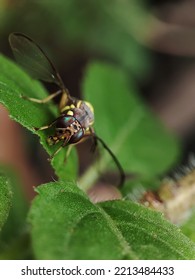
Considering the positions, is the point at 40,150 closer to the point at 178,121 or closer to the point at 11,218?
the point at 178,121

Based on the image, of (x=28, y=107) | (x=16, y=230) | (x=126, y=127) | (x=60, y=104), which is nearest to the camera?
(x=28, y=107)

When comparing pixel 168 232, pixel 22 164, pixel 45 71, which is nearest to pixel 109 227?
pixel 168 232

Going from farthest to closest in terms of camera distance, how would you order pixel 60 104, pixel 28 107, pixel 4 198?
1. pixel 60 104
2. pixel 28 107
3. pixel 4 198

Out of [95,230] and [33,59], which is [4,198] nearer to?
[95,230]

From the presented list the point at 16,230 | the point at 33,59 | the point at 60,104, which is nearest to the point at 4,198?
the point at 60,104

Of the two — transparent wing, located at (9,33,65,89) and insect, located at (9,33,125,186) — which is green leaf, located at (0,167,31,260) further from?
transparent wing, located at (9,33,65,89)

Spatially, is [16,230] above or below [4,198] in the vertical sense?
below

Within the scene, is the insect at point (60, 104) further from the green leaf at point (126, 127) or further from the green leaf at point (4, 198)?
the green leaf at point (126, 127)

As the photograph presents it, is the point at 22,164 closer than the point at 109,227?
No
